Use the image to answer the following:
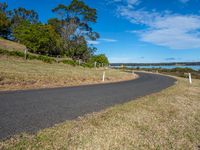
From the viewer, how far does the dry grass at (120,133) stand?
3746 mm

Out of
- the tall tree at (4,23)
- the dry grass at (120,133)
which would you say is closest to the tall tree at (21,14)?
the tall tree at (4,23)

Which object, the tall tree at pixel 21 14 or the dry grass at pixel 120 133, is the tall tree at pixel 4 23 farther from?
the dry grass at pixel 120 133

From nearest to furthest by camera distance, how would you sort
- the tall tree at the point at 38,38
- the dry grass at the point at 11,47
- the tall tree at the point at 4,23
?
1. the dry grass at the point at 11,47
2. the tall tree at the point at 38,38
3. the tall tree at the point at 4,23

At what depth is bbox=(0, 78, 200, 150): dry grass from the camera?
3746mm

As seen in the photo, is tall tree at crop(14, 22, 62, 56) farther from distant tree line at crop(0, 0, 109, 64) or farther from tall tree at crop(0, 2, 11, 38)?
tall tree at crop(0, 2, 11, 38)

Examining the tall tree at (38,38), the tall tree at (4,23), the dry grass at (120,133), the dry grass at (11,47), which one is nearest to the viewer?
the dry grass at (120,133)

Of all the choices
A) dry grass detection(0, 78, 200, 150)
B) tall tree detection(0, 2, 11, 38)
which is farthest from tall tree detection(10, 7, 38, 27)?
dry grass detection(0, 78, 200, 150)

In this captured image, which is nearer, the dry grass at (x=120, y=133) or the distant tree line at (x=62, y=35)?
the dry grass at (x=120, y=133)

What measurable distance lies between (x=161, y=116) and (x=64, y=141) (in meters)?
3.48

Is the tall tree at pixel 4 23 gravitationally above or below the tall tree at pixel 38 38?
above

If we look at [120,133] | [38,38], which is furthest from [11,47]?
[120,133]

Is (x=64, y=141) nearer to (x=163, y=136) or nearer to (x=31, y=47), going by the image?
(x=163, y=136)

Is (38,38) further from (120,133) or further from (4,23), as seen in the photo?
(120,133)

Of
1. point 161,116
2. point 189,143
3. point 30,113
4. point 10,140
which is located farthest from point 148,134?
point 30,113
